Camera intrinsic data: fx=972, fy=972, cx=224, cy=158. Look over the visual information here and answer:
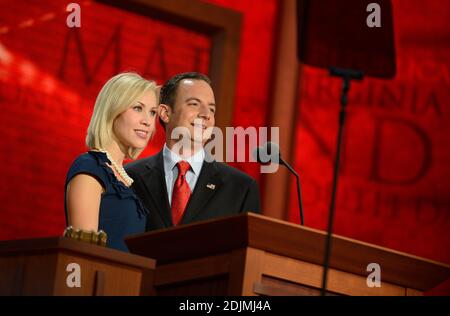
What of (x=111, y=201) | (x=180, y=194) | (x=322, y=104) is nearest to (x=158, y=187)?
(x=180, y=194)

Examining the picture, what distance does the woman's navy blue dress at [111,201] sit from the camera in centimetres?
323

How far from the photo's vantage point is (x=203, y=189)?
3758mm

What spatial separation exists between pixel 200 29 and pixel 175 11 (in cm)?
23

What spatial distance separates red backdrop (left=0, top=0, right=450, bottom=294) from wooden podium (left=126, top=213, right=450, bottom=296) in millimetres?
2843

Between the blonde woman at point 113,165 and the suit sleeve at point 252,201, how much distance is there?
1.60 ft

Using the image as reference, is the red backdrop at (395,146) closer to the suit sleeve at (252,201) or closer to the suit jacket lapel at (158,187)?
the suit sleeve at (252,201)

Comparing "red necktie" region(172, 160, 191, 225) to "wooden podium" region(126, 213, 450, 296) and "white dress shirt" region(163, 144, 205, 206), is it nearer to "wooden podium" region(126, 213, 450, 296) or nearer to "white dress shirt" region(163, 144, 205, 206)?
"white dress shirt" region(163, 144, 205, 206)

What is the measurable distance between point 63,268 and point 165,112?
1543mm

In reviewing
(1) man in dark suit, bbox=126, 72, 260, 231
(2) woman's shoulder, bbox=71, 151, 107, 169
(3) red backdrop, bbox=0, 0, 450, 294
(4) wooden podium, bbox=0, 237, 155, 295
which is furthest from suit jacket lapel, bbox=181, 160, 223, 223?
(3) red backdrop, bbox=0, 0, 450, 294
